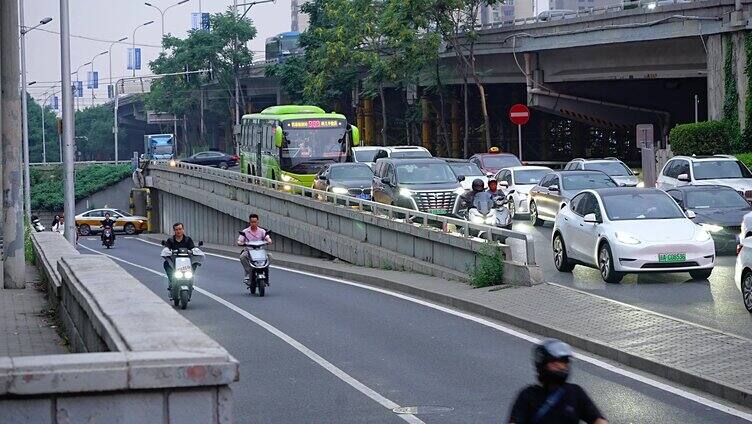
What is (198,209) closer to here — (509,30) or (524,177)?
(509,30)

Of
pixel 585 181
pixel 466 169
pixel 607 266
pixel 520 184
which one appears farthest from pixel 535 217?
pixel 607 266

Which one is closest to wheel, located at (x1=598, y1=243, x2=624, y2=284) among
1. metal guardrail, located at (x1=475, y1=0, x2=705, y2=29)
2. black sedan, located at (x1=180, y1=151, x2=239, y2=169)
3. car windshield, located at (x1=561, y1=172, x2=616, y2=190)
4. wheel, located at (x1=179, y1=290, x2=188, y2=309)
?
wheel, located at (x1=179, y1=290, x2=188, y2=309)

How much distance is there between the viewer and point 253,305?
23.7m

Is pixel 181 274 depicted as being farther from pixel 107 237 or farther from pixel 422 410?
pixel 107 237

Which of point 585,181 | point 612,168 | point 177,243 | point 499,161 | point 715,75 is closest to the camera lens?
point 177,243

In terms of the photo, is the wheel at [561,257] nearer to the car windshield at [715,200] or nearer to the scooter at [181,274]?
the car windshield at [715,200]

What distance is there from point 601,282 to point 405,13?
144 ft

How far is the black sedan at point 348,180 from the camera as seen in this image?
136 feet

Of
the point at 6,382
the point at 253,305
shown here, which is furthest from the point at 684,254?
the point at 6,382

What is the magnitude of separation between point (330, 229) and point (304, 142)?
40.6ft

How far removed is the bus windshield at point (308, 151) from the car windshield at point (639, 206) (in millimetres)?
26961

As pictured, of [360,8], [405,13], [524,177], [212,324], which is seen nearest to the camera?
[212,324]

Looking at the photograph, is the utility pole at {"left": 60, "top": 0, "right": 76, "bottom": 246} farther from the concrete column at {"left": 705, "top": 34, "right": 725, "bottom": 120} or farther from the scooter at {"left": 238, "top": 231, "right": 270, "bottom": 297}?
the concrete column at {"left": 705, "top": 34, "right": 725, "bottom": 120}

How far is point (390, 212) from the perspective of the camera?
31.3m
